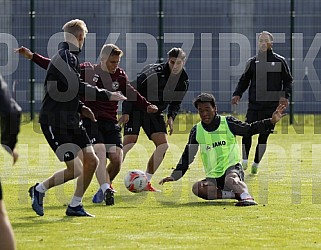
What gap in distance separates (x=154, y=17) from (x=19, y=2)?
4.08 metres

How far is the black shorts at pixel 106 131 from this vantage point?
1148 cm

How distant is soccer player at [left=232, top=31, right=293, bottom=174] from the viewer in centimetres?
1527

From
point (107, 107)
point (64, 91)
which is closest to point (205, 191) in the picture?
point (107, 107)

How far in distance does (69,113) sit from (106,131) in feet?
6.09

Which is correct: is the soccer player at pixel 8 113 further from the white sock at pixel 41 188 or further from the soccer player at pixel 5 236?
the white sock at pixel 41 188

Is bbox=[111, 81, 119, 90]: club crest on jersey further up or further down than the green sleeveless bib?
Answer: further up

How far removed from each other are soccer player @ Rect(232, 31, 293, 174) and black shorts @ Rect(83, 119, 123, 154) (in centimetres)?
386

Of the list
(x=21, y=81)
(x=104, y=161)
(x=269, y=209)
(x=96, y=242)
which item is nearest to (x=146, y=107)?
(x=104, y=161)

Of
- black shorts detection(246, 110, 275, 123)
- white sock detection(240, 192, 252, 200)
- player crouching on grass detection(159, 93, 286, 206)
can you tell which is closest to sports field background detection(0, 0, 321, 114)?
black shorts detection(246, 110, 275, 123)

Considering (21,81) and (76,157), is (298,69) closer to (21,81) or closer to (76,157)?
(21,81)

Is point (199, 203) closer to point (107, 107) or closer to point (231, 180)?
point (231, 180)

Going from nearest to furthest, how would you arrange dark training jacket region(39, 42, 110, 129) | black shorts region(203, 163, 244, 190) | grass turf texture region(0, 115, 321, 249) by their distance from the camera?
grass turf texture region(0, 115, 321, 249) → dark training jacket region(39, 42, 110, 129) → black shorts region(203, 163, 244, 190)

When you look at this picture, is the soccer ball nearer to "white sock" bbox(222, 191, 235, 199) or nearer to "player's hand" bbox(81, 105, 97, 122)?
"white sock" bbox(222, 191, 235, 199)

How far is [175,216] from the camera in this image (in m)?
10.1
